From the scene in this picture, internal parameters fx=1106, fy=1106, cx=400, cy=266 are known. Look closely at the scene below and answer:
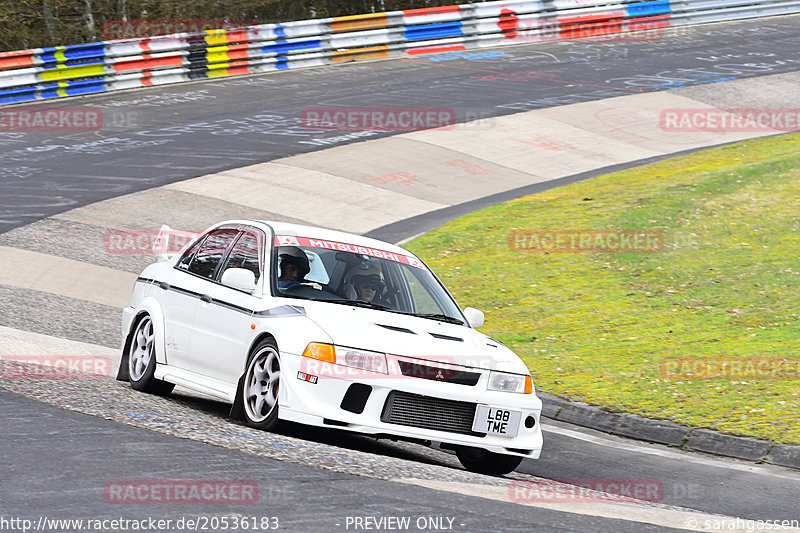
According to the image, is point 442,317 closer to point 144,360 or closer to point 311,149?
point 144,360

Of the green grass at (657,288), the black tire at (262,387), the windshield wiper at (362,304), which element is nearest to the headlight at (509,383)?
the windshield wiper at (362,304)

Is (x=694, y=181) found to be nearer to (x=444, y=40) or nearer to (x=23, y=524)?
(x=444, y=40)

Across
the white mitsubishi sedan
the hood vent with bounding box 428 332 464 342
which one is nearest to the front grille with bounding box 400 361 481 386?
the white mitsubishi sedan

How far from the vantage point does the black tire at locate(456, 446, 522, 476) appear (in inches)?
314

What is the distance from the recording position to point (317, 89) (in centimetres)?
2736

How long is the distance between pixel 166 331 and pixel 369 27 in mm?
22833

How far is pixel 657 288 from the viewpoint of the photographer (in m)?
14.2

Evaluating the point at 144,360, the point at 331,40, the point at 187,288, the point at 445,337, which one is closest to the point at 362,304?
the point at 445,337

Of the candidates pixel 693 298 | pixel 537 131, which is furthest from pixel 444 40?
pixel 693 298

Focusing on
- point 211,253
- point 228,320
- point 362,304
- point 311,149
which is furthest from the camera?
point 311,149

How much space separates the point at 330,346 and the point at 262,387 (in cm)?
74

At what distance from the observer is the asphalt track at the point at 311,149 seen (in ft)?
19.8

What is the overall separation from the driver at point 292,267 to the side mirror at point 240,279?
0.24 meters

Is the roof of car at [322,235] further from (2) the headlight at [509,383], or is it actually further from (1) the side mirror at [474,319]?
→ (2) the headlight at [509,383]
